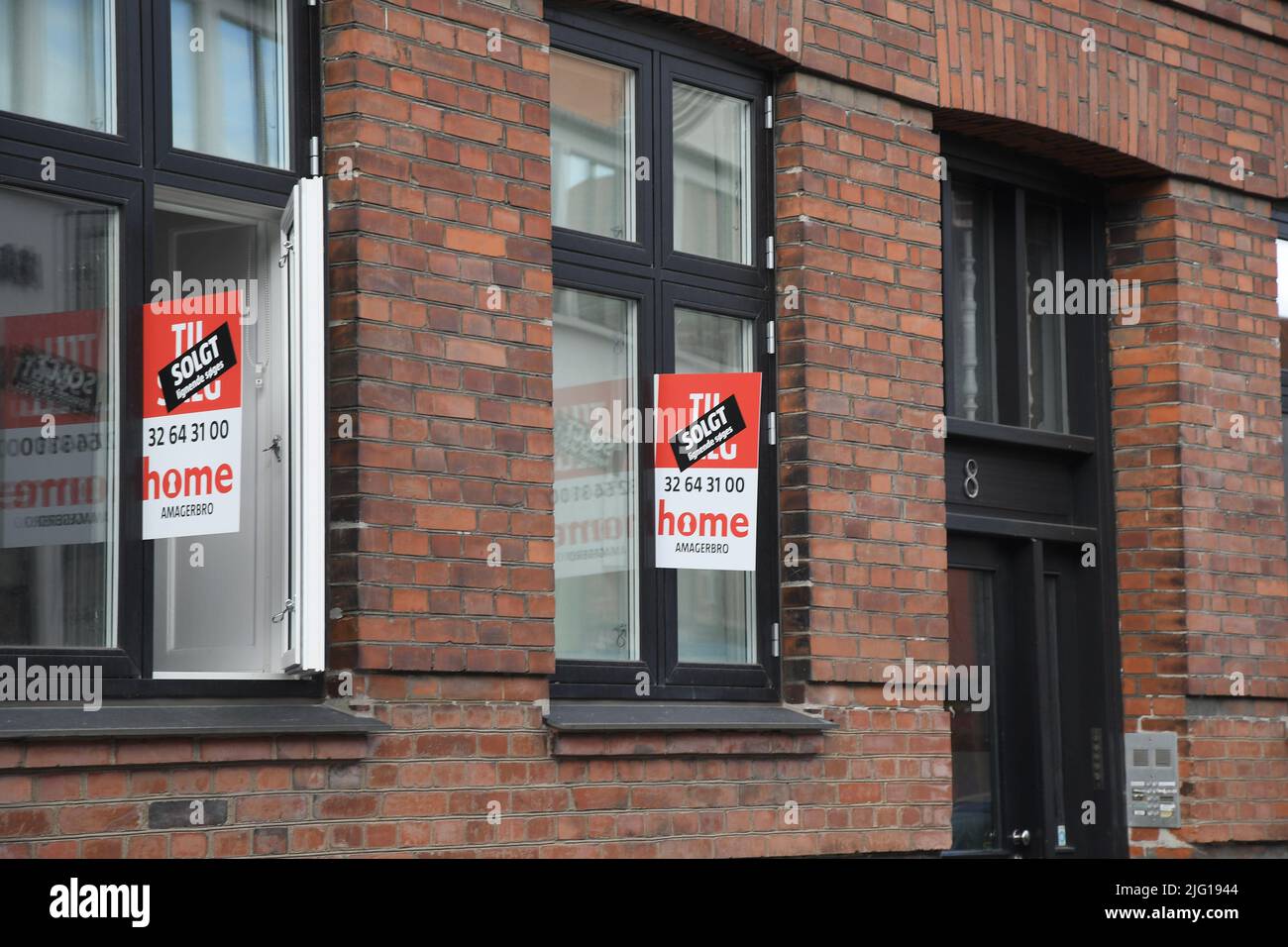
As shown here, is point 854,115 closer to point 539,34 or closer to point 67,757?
point 539,34

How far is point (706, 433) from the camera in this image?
645 cm

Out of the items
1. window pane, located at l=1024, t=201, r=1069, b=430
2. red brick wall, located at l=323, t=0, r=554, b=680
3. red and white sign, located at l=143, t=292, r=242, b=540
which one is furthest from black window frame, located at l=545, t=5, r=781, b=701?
window pane, located at l=1024, t=201, r=1069, b=430

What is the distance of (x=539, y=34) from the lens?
242 inches

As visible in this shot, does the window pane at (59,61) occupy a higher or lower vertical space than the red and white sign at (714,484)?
higher

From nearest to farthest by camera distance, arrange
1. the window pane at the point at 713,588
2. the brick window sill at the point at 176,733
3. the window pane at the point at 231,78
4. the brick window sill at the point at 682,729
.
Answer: the brick window sill at the point at 176,733, the window pane at the point at 231,78, the brick window sill at the point at 682,729, the window pane at the point at 713,588

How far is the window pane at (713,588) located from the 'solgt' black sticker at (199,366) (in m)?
2.04

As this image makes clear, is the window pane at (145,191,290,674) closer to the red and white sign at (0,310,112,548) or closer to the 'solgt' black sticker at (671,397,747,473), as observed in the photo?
the red and white sign at (0,310,112,548)

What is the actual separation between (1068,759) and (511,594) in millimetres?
3370

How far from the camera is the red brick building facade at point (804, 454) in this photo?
5.45 meters

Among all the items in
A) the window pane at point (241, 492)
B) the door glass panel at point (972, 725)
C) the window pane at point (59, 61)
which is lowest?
the door glass panel at point (972, 725)

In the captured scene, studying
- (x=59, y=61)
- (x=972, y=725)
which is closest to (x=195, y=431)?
(x=59, y=61)

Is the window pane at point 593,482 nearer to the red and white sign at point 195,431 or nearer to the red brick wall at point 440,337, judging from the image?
the red brick wall at point 440,337

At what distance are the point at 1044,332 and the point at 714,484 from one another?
257cm

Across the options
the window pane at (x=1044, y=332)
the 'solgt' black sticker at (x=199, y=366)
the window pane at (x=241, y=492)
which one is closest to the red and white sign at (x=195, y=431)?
the 'solgt' black sticker at (x=199, y=366)
